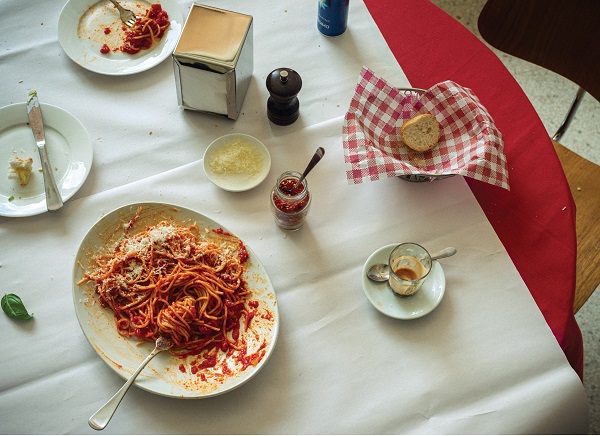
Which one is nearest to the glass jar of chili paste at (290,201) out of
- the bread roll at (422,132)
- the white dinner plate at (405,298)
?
the white dinner plate at (405,298)

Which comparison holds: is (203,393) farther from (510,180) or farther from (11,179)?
(510,180)

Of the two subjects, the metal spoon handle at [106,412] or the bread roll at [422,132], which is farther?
the bread roll at [422,132]

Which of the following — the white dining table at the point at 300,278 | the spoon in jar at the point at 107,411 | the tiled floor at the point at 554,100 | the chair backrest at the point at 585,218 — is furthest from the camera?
the tiled floor at the point at 554,100

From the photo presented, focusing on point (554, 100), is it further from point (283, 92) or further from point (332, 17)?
point (283, 92)

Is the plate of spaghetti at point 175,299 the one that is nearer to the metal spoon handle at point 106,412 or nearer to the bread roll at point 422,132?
the metal spoon handle at point 106,412

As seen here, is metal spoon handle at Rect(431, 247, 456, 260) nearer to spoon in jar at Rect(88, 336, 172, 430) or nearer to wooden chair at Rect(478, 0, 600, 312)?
wooden chair at Rect(478, 0, 600, 312)

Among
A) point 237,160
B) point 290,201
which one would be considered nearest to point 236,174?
point 237,160

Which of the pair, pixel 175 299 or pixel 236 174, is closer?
pixel 175 299

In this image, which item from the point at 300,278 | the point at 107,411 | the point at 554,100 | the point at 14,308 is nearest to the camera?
the point at 107,411
